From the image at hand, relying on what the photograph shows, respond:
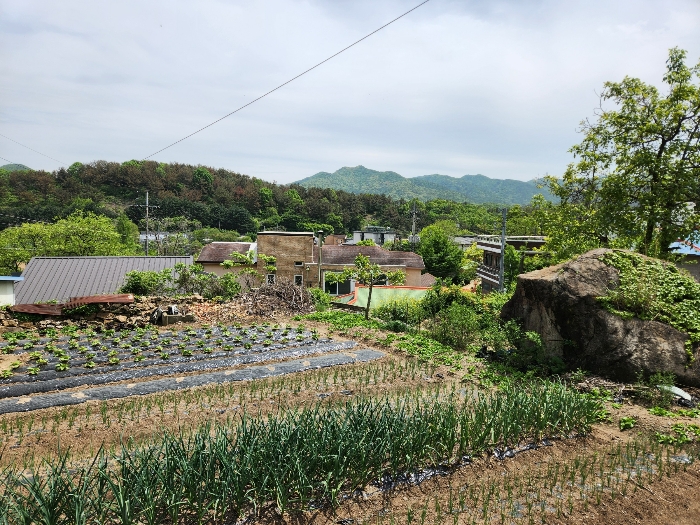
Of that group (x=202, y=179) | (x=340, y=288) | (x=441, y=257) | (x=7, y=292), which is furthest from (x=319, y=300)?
(x=202, y=179)

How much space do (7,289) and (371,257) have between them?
23.3 metres

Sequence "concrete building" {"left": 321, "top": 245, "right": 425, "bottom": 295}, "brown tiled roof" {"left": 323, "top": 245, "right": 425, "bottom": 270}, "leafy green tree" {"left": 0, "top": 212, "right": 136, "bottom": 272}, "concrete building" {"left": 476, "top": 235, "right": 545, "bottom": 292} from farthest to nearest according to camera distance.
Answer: "brown tiled roof" {"left": 323, "top": 245, "right": 425, "bottom": 270}
"concrete building" {"left": 321, "top": 245, "right": 425, "bottom": 295}
"concrete building" {"left": 476, "top": 235, "right": 545, "bottom": 292}
"leafy green tree" {"left": 0, "top": 212, "right": 136, "bottom": 272}

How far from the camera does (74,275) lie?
18.8 metres

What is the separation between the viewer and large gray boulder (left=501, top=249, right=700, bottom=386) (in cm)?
852

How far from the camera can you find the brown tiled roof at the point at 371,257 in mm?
33500

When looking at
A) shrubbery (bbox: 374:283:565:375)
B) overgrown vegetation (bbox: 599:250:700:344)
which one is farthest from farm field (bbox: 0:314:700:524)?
overgrown vegetation (bbox: 599:250:700:344)

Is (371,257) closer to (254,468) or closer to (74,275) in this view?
(74,275)

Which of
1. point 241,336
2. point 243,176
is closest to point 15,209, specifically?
point 243,176

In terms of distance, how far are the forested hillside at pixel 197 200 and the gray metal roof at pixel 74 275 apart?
1665 inches

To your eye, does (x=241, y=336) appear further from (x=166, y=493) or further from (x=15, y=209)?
(x=15, y=209)

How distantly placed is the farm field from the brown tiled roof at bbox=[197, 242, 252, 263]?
66.0ft

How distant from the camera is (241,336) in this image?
496 inches

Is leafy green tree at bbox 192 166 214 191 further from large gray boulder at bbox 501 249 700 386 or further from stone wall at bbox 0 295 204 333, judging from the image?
large gray boulder at bbox 501 249 700 386

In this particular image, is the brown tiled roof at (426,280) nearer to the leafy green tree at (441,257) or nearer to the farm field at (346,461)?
the leafy green tree at (441,257)
